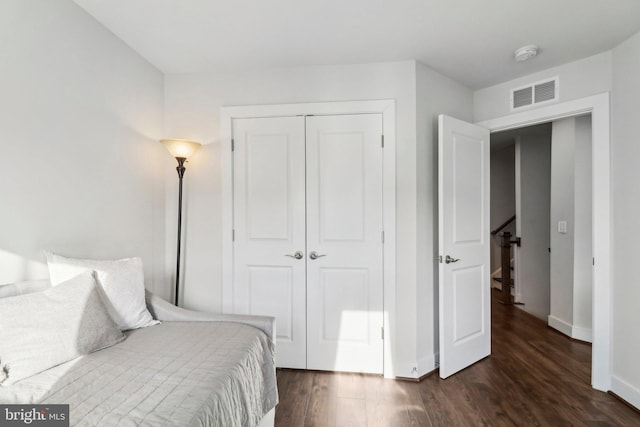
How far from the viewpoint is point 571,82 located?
2262 mm

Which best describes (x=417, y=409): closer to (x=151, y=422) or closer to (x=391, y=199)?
(x=391, y=199)

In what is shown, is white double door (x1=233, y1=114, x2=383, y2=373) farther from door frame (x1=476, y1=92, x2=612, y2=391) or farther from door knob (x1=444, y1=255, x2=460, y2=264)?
door frame (x1=476, y1=92, x2=612, y2=391)

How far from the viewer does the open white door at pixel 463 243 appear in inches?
89.8

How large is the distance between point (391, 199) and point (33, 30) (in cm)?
229

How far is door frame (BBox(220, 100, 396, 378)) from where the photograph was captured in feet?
7.54

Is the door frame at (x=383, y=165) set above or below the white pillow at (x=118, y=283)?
above

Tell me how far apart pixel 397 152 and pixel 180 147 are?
1638 mm

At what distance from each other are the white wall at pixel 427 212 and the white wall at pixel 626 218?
1154 millimetres

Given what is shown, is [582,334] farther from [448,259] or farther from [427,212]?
[427,212]

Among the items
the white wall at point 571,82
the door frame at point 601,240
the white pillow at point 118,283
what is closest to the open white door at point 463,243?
the white wall at point 571,82

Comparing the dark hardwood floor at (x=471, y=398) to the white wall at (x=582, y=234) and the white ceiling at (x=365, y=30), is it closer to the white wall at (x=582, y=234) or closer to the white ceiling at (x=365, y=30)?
the white wall at (x=582, y=234)

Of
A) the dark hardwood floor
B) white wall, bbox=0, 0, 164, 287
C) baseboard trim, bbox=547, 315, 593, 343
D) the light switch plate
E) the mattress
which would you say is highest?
white wall, bbox=0, 0, 164, 287

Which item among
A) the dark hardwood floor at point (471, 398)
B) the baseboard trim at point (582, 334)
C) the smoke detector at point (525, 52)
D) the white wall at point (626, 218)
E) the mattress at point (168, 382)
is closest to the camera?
the mattress at point (168, 382)

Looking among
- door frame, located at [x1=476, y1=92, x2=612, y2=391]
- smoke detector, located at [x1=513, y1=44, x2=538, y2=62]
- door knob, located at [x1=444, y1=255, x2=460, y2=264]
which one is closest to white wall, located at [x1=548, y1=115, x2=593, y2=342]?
door frame, located at [x1=476, y1=92, x2=612, y2=391]
